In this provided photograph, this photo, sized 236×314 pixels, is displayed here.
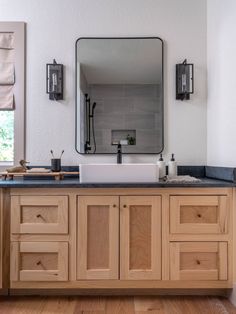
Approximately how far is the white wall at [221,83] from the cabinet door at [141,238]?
2.22 ft

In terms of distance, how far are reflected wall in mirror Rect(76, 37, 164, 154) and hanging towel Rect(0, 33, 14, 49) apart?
57 cm

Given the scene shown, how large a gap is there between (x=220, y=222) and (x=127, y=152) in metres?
0.96

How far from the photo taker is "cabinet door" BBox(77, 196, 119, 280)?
1.97 m

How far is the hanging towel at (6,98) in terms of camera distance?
2521 millimetres

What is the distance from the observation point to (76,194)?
6.49 feet

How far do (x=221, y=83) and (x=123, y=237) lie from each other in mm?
1383

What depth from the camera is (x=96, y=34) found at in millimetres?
2547

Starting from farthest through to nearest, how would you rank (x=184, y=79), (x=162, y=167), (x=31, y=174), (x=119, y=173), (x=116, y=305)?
(x=184, y=79), (x=162, y=167), (x=31, y=174), (x=119, y=173), (x=116, y=305)

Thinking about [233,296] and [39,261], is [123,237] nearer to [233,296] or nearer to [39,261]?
[39,261]

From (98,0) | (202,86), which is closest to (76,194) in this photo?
(202,86)

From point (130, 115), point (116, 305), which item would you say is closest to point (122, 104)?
point (130, 115)

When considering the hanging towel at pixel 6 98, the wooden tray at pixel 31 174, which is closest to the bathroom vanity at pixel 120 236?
the wooden tray at pixel 31 174

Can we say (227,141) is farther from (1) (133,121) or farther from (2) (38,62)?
(2) (38,62)

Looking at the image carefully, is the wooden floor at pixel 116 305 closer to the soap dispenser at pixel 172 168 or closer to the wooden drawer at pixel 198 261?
the wooden drawer at pixel 198 261
